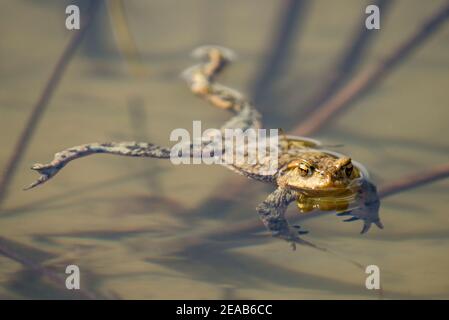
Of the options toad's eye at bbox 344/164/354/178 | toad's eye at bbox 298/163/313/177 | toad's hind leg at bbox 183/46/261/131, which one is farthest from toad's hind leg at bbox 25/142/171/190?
toad's eye at bbox 344/164/354/178

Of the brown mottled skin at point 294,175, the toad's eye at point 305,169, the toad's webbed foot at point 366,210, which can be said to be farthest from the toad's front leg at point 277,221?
the toad's webbed foot at point 366,210

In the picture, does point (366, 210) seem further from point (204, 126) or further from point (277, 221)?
point (204, 126)

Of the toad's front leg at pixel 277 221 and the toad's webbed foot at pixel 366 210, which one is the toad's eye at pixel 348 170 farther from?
the toad's front leg at pixel 277 221

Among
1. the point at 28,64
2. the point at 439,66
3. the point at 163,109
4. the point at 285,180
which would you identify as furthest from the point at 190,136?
the point at 439,66

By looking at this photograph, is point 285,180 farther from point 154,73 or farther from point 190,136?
point 154,73

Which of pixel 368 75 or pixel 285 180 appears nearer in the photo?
pixel 285 180

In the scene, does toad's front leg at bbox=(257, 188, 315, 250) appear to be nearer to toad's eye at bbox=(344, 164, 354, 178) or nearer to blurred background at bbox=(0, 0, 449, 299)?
blurred background at bbox=(0, 0, 449, 299)
